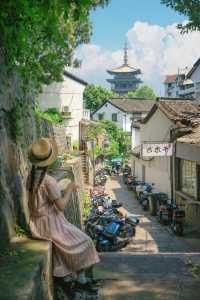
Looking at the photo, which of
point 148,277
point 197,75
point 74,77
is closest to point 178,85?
point 74,77

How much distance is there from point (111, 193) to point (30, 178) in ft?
74.5

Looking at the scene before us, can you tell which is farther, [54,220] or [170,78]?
[170,78]

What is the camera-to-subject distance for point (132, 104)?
2242 inches

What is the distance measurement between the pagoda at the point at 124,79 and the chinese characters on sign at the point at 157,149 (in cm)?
8841

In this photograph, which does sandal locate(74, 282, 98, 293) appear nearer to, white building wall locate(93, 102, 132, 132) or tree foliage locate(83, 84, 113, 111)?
white building wall locate(93, 102, 132, 132)

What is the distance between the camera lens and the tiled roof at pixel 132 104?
5497cm

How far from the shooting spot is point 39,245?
4.73m

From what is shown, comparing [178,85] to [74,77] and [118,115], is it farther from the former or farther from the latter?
[74,77]

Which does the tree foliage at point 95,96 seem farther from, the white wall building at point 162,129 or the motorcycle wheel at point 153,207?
the motorcycle wheel at point 153,207

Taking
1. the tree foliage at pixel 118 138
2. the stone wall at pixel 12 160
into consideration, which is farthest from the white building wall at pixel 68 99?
the stone wall at pixel 12 160

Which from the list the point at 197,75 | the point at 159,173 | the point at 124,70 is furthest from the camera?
the point at 124,70

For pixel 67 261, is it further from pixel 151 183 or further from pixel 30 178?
pixel 151 183

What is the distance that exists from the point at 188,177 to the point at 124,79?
91076 mm

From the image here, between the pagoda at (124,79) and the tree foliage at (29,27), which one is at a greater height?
the pagoda at (124,79)
